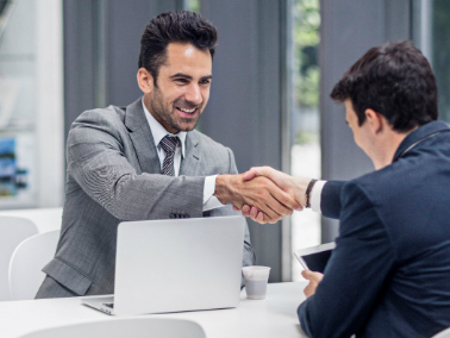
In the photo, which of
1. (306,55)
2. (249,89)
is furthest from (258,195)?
(306,55)

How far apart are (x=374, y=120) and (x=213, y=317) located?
0.69 meters

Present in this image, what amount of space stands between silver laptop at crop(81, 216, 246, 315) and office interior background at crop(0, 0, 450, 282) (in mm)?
1639

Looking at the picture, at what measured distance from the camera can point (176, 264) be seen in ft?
4.08

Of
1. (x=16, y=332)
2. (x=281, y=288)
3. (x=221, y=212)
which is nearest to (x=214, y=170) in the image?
(x=221, y=212)

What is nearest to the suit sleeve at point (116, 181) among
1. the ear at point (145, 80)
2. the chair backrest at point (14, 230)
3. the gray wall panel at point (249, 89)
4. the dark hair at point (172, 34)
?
the ear at point (145, 80)

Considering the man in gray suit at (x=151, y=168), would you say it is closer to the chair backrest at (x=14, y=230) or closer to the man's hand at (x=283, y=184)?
the man's hand at (x=283, y=184)

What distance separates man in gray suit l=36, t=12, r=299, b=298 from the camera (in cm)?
156

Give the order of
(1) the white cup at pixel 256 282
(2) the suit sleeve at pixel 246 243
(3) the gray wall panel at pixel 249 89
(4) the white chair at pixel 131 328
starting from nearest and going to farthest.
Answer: (4) the white chair at pixel 131 328
(1) the white cup at pixel 256 282
(2) the suit sleeve at pixel 246 243
(3) the gray wall panel at pixel 249 89

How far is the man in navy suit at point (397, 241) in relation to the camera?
1.00m

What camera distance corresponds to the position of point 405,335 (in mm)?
1006

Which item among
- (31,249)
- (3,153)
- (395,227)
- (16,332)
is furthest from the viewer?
(3,153)

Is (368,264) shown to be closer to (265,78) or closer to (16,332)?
(16,332)

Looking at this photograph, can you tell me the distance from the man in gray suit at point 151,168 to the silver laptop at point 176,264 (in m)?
0.25

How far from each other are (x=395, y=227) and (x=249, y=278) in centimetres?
64
